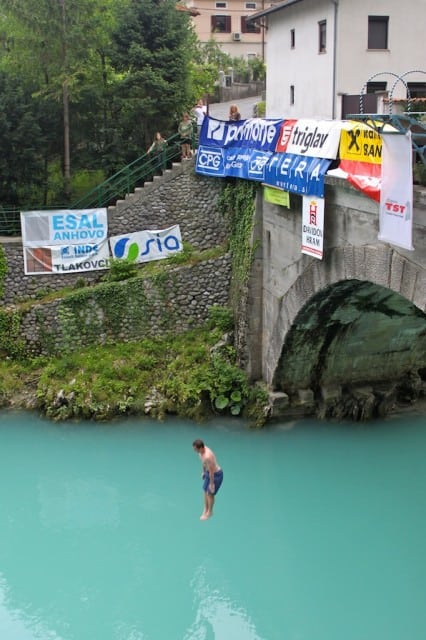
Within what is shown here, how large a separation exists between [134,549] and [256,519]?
2.40 m

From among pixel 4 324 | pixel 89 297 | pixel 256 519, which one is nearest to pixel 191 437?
pixel 256 519

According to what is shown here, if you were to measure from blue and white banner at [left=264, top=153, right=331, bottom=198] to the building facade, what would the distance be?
95.0 ft

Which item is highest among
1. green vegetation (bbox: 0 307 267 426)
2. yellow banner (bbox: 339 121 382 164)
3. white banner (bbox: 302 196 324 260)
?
yellow banner (bbox: 339 121 382 164)

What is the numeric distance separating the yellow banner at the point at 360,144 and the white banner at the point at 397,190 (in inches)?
22.8

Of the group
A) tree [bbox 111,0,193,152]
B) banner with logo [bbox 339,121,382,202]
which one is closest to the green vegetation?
tree [bbox 111,0,193,152]

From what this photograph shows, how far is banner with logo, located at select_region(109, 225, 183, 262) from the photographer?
63.1 feet

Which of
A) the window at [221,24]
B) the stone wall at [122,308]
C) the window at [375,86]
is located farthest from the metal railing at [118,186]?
the window at [221,24]

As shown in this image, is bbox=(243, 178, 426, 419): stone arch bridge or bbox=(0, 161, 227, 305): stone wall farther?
bbox=(0, 161, 227, 305): stone wall

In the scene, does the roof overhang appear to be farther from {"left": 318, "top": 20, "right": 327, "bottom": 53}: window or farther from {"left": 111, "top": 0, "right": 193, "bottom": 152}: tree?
{"left": 111, "top": 0, "right": 193, "bottom": 152}: tree

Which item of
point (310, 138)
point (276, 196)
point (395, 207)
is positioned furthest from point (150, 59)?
point (395, 207)

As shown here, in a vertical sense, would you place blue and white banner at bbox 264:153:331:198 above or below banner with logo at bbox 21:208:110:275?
above

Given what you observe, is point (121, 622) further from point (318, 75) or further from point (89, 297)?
point (318, 75)

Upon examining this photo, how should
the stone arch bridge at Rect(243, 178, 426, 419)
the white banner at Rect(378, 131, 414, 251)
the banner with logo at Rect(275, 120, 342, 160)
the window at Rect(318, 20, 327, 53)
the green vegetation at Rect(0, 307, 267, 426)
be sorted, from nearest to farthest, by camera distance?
1. the white banner at Rect(378, 131, 414, 251)
2. the banner with logo at Rect(275, 120, 342, 160)
3. the stone arch bridge at Rect(243, 178, 426, 419)
4. the green vegetation at Rect(0, 307, 267, 426)
5. the window at Rect(318, 20, 327, 53)

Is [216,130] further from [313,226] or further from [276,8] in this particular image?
[276,8]
